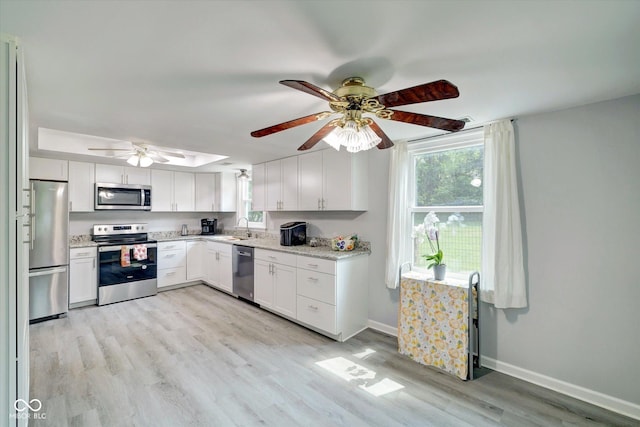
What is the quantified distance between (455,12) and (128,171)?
5.23 meters

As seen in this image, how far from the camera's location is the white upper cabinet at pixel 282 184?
3990 millimetres

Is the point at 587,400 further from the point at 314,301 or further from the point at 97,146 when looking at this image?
the point at 97,146

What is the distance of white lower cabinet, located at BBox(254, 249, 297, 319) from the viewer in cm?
349

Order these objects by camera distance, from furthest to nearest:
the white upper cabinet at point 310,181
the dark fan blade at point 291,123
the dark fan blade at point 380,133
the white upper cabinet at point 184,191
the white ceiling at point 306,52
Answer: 1. the white upper cabinet at point 184,191
2. the white upper cabinet at point 310,181
3. the dark fan blade at point 380,133
4. the dark fan blade at point 291,123
5. the white ceiling at point 306,52

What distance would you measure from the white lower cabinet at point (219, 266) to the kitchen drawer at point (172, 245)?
431 mm

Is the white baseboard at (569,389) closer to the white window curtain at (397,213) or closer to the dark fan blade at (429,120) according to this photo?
the white window curtain at (397,213)

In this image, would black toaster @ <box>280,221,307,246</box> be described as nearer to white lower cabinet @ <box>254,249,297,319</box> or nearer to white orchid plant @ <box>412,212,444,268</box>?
white lower cabinet @ <box>254,249,297,319</box>

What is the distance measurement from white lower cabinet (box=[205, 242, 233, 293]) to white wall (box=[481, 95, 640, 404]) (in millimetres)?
3768

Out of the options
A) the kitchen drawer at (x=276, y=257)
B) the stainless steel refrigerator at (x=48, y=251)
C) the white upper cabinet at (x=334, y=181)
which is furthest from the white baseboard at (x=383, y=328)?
the stainless steel refrigerator at (x=48, y=251)

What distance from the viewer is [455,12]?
3.79 ft

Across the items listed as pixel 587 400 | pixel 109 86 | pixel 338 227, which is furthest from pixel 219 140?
pixel 587 400

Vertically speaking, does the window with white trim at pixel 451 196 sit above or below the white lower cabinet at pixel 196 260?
above

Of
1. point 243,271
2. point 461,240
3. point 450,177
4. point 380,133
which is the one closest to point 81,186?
point 243,271

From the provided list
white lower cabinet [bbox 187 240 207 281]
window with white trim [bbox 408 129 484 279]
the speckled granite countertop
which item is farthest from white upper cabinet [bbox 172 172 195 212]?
window with white trim [bbox 408 129 484 279]
